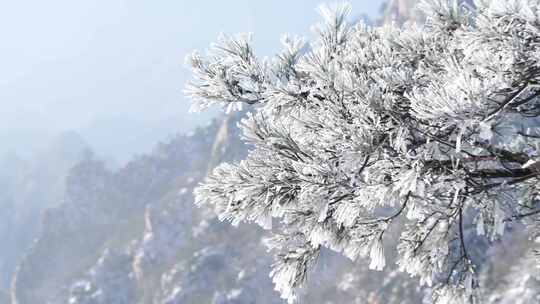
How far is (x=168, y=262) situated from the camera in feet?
327

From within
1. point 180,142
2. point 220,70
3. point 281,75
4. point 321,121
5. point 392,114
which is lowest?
point 392,114

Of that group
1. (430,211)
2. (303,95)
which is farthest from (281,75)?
(430,211)

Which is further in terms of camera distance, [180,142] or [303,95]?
[180,142]

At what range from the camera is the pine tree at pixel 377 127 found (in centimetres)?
349

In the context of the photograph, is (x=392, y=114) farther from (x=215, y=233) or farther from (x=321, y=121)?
(x=215, y=233)

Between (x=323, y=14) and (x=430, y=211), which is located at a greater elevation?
(x=323, y=14)

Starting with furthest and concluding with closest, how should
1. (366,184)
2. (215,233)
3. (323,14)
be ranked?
(215,233)
(323,14)
(366,184)

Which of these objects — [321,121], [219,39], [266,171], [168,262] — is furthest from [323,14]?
[168,262]

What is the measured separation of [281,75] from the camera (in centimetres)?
511

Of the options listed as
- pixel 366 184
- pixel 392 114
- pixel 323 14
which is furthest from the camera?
pixel 323 14

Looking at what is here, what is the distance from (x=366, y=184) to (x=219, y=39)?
2.21m

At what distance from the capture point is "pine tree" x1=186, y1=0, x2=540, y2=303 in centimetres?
349

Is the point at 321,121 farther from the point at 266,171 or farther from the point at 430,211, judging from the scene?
the point at 430,211

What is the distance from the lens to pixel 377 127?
153 inches
